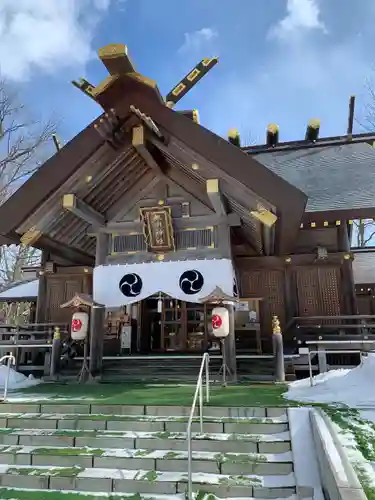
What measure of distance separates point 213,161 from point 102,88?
270cm

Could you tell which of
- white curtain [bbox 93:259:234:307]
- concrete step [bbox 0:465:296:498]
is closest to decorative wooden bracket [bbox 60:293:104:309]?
white curtain [bbox 93:259:234:307]

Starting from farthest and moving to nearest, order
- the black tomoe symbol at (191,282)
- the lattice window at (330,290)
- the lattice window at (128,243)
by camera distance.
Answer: the lattice window at (330,290)
the lattice window at (128,243)
the black tomoe symbol at (191,282)

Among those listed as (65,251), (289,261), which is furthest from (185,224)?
(65,251)

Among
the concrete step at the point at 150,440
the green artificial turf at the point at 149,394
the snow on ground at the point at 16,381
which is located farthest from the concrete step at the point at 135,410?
the snow on ground at the point at 16,381

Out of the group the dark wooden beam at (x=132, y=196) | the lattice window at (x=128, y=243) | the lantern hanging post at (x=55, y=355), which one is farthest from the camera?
the dark wooden beam at (x=132, y=196)

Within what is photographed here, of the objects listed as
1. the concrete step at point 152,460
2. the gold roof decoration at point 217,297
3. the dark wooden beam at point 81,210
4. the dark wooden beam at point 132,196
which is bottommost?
the concrete step at point 152,460

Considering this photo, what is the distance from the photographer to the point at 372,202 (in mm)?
9867

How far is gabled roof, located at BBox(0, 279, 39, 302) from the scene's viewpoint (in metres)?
14.1

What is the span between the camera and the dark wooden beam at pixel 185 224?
9188 mm

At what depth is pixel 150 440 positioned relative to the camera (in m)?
4.74

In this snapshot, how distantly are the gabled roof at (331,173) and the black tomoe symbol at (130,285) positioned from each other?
4.67 meters

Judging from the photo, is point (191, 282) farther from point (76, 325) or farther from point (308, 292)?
point (308, 292)

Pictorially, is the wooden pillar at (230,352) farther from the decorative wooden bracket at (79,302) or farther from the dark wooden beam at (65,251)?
the dark wooden beam at (65,251)

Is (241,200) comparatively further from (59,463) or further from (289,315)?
(59,463)
